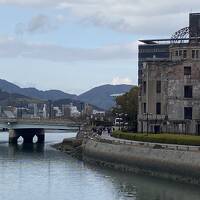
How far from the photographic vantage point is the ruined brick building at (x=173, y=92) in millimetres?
99250

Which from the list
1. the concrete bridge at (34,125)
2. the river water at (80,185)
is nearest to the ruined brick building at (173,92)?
the river water at (80,185)

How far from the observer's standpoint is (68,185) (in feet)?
234

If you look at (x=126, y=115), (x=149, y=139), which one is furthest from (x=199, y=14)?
(x=149, y=139)

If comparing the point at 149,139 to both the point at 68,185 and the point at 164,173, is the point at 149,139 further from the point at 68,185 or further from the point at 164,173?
the point at 68,185

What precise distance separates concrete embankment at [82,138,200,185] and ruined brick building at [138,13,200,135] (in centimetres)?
1075

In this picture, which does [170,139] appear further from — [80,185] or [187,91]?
[187,91]

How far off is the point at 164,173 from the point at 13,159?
37.1 meters

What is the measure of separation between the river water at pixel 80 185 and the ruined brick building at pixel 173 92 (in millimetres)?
14876

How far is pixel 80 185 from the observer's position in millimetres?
71125

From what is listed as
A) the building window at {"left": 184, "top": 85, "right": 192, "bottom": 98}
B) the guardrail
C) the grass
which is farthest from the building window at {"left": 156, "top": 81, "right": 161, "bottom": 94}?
the guardrail

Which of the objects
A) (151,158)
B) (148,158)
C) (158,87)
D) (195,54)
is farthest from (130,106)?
(151,158)

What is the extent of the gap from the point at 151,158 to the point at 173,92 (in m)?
24.3

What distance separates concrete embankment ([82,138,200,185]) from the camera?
6962cm

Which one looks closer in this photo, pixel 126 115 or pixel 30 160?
pixel 30 160
